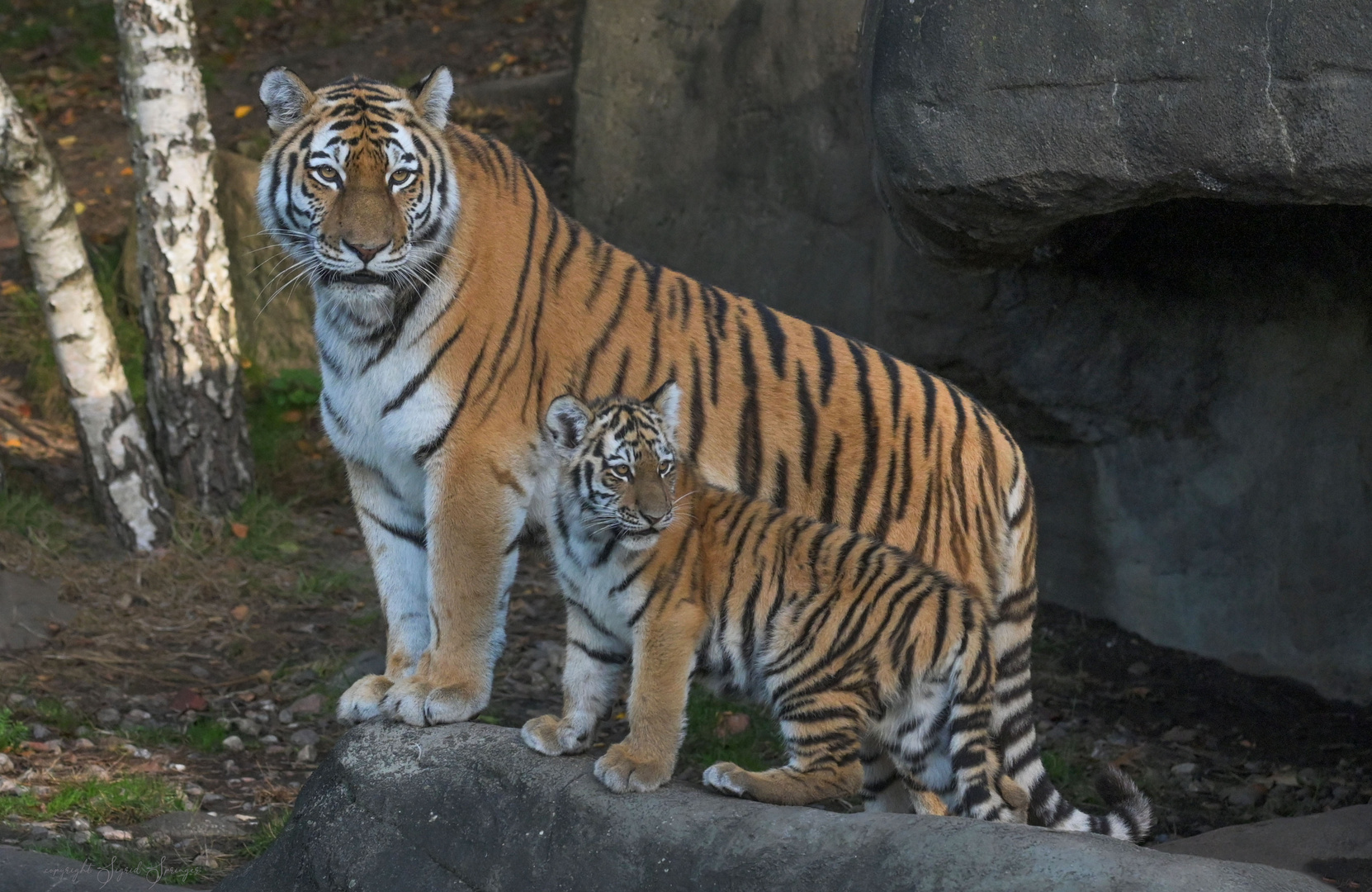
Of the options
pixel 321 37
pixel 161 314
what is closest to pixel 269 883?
pixel 161 314

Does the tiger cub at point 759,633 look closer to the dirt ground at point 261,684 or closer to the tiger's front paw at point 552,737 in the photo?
the tiger's front paw at point 552,737

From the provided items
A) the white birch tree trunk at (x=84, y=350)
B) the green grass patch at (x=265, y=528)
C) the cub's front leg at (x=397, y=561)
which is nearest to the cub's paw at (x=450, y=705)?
the cub's front leg at (x=397, y=561)

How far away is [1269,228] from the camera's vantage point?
598 centimetres

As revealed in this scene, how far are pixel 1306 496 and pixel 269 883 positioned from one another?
4271 mm

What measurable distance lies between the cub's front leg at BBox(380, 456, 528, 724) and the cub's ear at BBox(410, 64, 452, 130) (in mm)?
991

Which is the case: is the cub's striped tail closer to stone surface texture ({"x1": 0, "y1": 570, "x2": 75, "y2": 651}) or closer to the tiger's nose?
the tiger's nose

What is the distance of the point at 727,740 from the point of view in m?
5.56

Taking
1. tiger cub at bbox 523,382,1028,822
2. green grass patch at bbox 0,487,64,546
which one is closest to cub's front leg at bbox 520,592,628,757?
tiger cub at bbox 523,382,1028,822

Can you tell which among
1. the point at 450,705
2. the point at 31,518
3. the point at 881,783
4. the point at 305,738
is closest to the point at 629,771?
the point at 450,705

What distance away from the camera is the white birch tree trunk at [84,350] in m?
6.50

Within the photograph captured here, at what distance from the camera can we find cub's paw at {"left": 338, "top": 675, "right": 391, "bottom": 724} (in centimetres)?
419

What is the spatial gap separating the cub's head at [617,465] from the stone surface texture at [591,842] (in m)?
0.63

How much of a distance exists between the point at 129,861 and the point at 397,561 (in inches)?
45.5

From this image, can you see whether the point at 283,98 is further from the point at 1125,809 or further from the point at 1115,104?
the point at 1125,809
